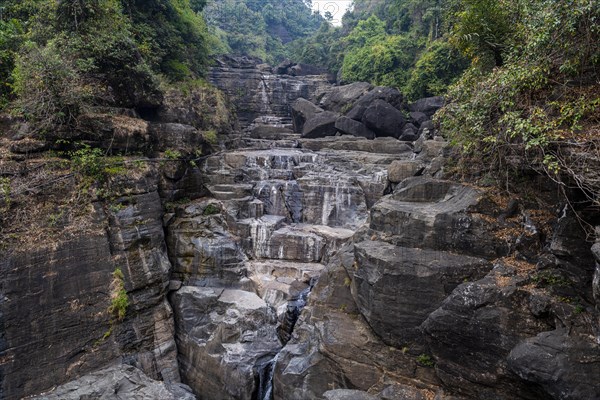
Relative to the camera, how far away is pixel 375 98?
22594 millimetres

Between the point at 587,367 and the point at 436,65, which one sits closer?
the point at 587,367

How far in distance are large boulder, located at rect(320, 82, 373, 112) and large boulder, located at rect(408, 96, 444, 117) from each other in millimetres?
3779

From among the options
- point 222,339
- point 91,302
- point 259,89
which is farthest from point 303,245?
point 259,89

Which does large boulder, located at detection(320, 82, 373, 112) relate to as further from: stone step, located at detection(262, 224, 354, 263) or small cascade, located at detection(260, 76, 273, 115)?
stone step, located at detection(262, 224, 354, 263)

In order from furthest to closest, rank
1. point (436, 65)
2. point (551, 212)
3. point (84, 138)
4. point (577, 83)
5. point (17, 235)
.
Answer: point (436, 65) < point (84, 138) < point (17, 235) < point (551, 212) < point (577, 83)

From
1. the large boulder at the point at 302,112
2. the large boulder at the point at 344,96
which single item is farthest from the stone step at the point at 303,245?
the large boulder at the point at 344,96

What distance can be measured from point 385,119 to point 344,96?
482cm

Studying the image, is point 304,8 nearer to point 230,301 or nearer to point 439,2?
point 439,2

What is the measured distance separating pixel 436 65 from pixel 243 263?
58.5 feet

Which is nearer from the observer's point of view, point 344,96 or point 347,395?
point 347,395

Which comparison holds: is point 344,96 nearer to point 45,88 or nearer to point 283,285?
point 283,285

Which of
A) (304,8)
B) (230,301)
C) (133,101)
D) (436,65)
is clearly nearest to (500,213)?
(230,301)

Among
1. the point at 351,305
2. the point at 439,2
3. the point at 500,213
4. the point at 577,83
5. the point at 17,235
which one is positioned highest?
the point at 439,2

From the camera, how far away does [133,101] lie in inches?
526
